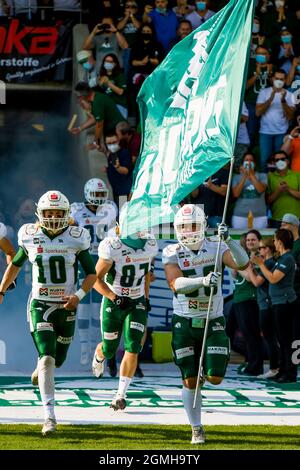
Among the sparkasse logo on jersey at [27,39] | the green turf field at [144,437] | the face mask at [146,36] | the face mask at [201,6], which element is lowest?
the green turf field at [144,437]


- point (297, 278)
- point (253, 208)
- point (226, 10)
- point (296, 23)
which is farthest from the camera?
point (296, 23)

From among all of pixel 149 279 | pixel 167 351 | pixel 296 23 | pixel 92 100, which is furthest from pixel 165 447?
pixel 296 23

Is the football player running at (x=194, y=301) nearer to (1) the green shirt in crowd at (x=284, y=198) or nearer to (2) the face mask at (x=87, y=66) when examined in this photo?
(1) the green shirt in crowd at (x=284, y=198)

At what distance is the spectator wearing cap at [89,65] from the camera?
792 inches

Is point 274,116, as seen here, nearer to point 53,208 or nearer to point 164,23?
point 164,23

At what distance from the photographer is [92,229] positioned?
55.3 feet

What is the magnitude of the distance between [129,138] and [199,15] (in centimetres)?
272

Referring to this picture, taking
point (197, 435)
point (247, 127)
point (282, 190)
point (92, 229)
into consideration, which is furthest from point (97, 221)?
point (197, 435)

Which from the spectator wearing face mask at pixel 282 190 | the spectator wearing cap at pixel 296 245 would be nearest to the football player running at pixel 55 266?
the spectator wearing cap at pixel 296 245

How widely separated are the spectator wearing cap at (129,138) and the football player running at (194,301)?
685cm

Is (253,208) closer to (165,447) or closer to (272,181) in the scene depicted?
(272,181)

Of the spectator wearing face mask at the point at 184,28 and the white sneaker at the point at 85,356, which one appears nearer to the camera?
the white sneaker at the point at 85,356

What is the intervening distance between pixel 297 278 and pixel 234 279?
0.84m

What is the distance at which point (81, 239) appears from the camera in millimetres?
12680
